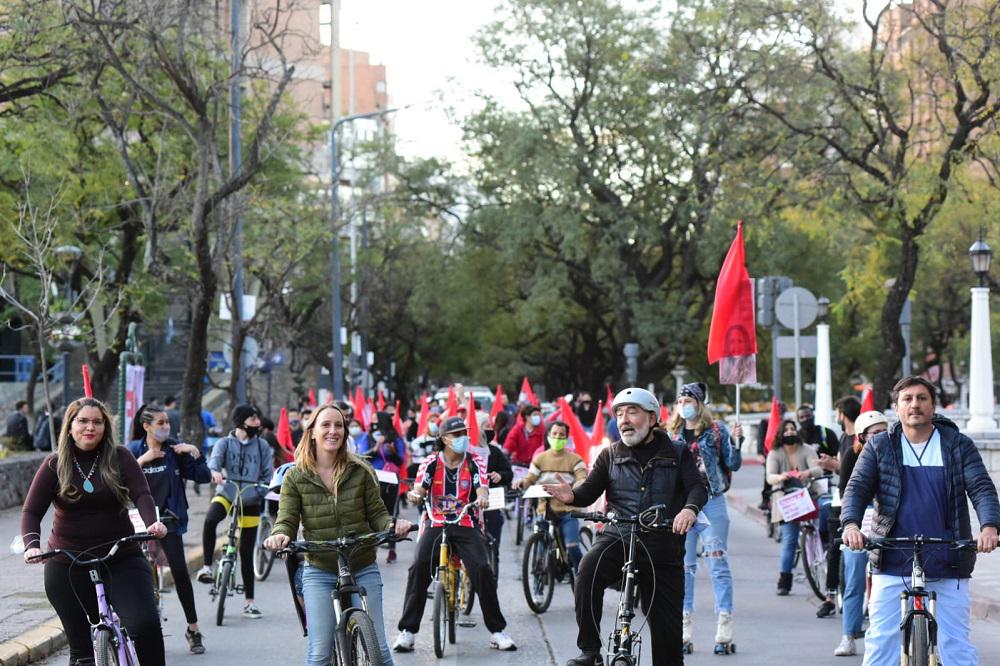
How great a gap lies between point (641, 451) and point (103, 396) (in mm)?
26488

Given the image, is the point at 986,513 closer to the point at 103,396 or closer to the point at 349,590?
the point at 349,590

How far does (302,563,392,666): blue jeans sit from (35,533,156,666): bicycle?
0.78m

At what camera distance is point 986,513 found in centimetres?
688

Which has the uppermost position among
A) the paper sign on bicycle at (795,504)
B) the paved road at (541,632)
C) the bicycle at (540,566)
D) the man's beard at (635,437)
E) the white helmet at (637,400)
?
the white helmet at (637,400)

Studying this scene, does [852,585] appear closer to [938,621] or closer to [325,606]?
[938,621]

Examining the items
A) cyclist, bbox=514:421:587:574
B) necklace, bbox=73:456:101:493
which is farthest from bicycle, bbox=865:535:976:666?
cyclist, bbox=514:421:587:574

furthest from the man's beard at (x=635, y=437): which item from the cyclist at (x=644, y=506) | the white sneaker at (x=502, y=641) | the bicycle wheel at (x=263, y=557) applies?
the bicycle wheel at (x=263, y=557)

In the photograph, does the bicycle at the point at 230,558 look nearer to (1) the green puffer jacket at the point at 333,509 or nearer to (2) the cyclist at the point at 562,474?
(2) the cyclist at the point at 562,474

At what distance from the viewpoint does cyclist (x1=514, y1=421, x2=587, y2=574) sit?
13508 millimetres

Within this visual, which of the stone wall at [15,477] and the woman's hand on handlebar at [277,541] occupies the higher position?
the woman's hand on handlebar at [277,541]

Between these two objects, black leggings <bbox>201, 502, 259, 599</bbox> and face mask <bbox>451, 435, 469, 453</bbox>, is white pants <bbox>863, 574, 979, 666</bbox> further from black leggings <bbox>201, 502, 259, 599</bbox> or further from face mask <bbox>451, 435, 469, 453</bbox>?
black leggings <bbox>201, 502, 259, 599</bbox>

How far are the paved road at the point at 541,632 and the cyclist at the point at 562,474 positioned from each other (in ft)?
1.71

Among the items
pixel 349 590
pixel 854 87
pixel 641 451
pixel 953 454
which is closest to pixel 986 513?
pixel 953 454

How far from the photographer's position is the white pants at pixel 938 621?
6.97 m
